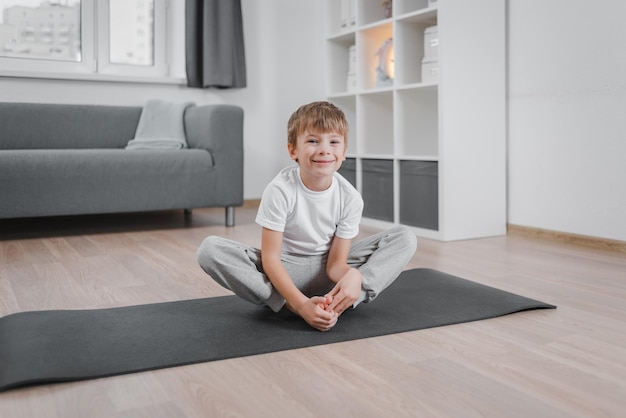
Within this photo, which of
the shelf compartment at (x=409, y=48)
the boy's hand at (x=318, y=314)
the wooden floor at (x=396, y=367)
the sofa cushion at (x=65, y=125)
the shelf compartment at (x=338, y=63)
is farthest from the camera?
the shelf compartment at (x=338, y=63)

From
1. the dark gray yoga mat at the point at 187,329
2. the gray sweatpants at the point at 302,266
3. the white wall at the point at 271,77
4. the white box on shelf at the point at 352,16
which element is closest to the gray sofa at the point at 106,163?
the white wall at the point at 271,77

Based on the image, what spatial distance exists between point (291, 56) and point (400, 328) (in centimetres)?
325

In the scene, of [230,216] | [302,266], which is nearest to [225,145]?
[230,216]

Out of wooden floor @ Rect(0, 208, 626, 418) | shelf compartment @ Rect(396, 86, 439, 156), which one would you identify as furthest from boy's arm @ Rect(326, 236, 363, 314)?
shelf compartment @ Rect(396, 86, 439, 156)

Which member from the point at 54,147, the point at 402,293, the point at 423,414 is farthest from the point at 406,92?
the point at 423,414

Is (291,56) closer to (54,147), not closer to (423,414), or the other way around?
(54,147)

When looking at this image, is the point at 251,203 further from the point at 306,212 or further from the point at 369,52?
the point at 306,212

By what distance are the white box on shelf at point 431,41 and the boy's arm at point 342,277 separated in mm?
1654

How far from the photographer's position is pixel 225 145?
11.3ft

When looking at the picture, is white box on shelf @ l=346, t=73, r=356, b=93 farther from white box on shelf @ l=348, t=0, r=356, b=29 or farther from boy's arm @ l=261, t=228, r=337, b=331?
boy's arm @ l=261, t=228, r=337, b=331

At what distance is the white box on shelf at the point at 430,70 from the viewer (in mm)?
3055

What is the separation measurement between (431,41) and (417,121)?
417 mm

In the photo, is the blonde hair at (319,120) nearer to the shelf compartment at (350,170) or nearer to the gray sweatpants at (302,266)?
the gray sweatpants at (302,266)

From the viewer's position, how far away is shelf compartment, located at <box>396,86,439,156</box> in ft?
10.6
